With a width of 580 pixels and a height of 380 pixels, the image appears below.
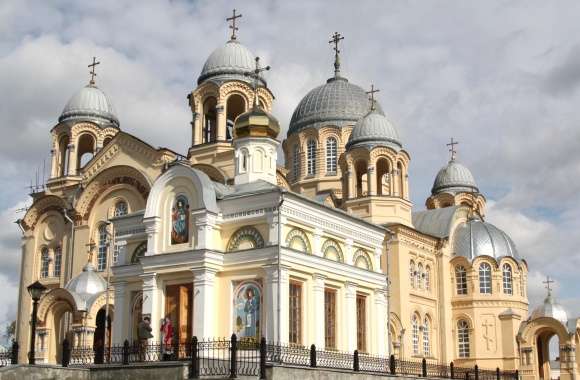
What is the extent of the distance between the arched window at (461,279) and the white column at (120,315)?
17482 millimetres

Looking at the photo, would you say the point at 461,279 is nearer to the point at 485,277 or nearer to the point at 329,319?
the point at 485,277

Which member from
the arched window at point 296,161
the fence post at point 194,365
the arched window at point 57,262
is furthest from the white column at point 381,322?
the arched window at point 296,161

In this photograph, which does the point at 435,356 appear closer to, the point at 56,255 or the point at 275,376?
the point at 56,255

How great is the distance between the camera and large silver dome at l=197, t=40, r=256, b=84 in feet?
102

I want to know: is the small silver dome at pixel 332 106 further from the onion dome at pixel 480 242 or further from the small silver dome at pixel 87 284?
the small silver dome at pixel 87 284

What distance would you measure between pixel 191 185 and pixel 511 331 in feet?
61.1

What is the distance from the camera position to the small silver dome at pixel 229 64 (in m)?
31.1

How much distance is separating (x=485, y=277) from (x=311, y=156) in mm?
9235

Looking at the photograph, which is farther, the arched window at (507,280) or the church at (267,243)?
the arched window at (507,280)

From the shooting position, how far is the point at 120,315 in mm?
21891

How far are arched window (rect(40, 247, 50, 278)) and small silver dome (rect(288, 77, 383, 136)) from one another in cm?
1236

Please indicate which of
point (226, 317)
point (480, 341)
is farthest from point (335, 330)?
point (480, 341)

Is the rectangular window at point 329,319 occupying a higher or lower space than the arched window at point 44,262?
lower

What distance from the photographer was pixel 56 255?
32.5 metres
